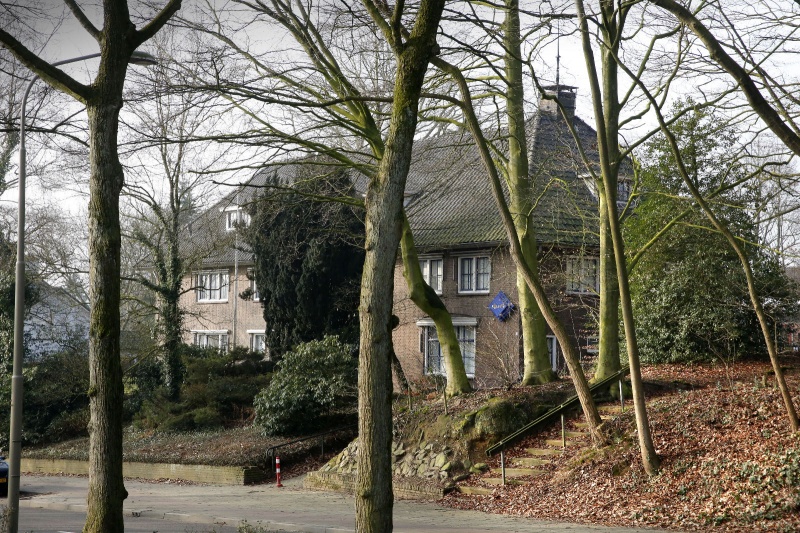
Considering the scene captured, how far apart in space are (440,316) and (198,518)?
25.6 ft

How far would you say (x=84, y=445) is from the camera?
94.6ft

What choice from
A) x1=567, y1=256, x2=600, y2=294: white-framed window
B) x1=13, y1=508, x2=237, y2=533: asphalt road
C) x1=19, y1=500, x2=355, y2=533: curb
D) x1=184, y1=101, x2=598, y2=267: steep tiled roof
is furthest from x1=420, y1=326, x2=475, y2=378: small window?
x1=13, y1=508, x2=237, y2=533: asphalt road

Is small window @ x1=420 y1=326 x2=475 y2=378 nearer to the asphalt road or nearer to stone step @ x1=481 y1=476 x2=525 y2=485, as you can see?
stone step @ x1=481 y1=476 x2=525 y2=485

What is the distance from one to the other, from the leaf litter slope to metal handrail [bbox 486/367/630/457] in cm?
25

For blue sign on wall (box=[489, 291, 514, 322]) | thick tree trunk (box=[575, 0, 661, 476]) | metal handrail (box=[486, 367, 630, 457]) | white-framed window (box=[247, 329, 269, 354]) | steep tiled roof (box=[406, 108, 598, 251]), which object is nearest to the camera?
thick tree trunk (box=[575, 0, 661, 476])

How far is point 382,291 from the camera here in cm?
871

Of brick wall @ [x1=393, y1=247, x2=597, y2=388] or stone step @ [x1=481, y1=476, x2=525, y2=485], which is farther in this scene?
brick wall @ [x1=393, y1=247, x2=597, y2=388]

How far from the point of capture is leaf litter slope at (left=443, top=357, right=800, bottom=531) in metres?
12.8

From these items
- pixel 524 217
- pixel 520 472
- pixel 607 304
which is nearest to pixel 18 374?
pixel 520 472

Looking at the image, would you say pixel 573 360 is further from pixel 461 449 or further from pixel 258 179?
pixel 258 179

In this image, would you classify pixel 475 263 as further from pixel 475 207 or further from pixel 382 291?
pixel 382 291

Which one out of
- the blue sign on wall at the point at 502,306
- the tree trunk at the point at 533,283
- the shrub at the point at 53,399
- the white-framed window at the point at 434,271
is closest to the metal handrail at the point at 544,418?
the tree trunk at the point at 533,283

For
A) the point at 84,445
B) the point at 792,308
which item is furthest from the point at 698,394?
the point at 84,445

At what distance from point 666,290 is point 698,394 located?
16.8ft
